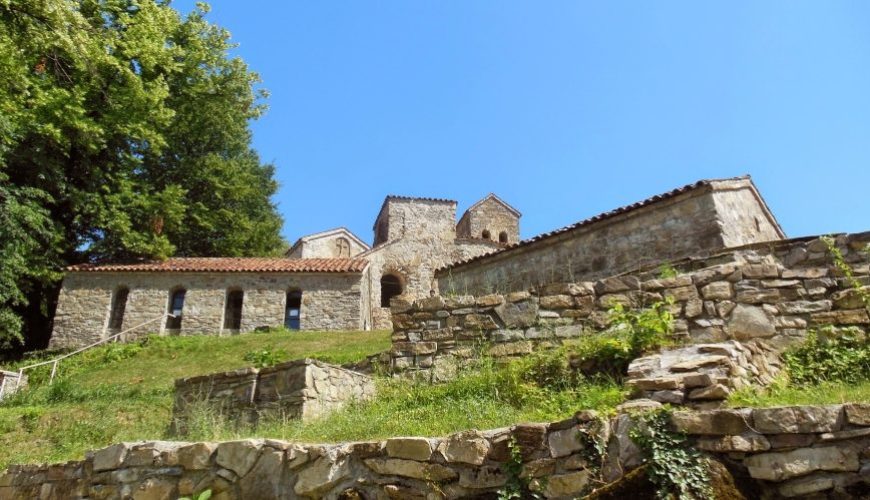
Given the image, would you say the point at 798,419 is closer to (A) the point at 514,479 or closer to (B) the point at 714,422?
(B) the point at 714,422

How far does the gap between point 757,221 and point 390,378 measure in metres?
10.6

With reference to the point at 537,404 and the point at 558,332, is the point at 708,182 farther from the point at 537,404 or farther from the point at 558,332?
the point at 537,404

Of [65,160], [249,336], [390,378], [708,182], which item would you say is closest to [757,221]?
[708,182]

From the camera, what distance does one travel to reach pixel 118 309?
23156 mm

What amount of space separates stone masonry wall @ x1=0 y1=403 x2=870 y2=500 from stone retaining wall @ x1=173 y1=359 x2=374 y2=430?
1.48 m

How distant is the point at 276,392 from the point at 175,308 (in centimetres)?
1793

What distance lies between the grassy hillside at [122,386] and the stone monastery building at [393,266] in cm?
187

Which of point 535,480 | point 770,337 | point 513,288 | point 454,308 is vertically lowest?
point 535,480

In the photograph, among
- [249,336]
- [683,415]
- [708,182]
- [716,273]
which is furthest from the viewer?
[249,336]

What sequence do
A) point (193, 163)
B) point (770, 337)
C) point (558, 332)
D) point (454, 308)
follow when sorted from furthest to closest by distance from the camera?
point (193, 163)
point (454, 308)
point (558, 332)
point (770, 337)

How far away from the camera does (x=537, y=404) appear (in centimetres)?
584

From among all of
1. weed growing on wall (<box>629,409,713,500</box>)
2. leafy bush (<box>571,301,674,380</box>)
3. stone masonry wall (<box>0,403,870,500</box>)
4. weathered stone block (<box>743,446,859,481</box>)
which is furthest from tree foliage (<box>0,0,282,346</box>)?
weathered stone block (<box>743,446,859,481</box>)

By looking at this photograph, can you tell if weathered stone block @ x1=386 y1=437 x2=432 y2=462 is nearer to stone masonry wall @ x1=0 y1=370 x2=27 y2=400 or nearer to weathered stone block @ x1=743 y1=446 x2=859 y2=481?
weathered stone block @ x1=743 y1=446 x2=859 y2=481

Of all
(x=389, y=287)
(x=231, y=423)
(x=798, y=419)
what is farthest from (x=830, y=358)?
(x=389, y=287)
